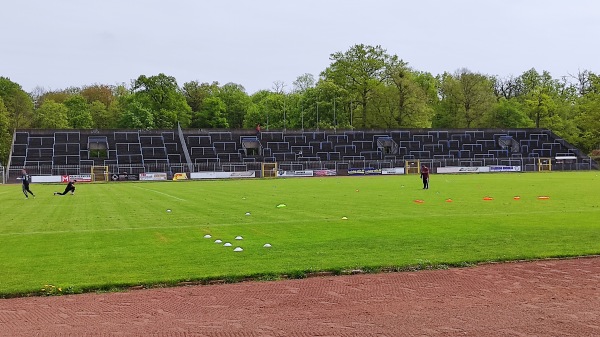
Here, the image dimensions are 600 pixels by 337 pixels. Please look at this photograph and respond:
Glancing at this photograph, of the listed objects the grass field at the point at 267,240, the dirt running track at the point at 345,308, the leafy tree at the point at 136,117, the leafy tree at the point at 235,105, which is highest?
the leafy tree at the point at 235,105

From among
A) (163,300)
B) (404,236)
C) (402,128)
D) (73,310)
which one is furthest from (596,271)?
(402,128)

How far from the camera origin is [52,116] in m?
91.8

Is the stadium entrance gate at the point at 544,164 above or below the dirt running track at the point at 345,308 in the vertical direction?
above

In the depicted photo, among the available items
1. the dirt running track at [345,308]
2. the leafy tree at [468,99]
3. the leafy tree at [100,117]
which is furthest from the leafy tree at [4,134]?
the dirt running track at [345,308]

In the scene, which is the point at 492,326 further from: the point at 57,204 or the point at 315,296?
the point at 57,204

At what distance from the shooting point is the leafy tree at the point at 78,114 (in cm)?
9638

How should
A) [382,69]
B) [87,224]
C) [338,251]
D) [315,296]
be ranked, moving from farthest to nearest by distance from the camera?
[382,69]
[87,224]
[338,251]
[315,296]

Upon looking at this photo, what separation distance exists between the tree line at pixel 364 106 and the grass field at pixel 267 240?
237ft

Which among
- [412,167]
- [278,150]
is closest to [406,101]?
[412,167]

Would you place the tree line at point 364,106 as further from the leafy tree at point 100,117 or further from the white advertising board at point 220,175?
the white advertising board at point 220,175

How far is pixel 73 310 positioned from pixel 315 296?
12.2 ft

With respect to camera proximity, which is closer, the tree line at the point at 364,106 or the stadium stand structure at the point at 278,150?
the stadium stand structure at the point at 278,150

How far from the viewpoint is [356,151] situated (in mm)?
82688

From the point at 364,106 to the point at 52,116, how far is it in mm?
51283
